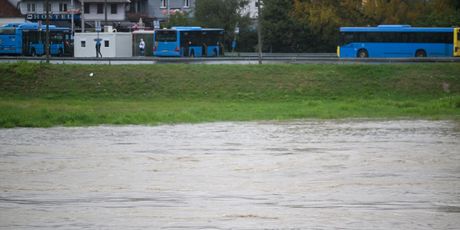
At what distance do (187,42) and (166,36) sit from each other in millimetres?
1630

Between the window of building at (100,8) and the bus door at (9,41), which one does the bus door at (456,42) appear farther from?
the window of building at (100,8)

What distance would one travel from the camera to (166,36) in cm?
6072

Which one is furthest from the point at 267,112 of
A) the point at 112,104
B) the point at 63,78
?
the point at 63,78

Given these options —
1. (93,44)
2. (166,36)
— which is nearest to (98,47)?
(93,44)

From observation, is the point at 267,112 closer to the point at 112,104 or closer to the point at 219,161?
the point at 112,104

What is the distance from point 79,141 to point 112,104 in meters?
12.4

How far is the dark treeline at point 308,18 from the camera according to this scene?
6084 cm

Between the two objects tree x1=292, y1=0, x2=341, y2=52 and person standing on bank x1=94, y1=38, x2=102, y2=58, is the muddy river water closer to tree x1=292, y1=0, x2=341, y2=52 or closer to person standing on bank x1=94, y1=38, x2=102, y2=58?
person standing on bank x1=94, y1=38, x2=102, y2=58

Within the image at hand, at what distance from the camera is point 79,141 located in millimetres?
24953

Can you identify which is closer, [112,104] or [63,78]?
[112,104]

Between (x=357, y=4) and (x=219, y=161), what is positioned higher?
(x=357, y=4)

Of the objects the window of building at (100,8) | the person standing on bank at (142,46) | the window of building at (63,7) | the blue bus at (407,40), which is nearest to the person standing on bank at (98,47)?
the person standing on bank at (142,46)

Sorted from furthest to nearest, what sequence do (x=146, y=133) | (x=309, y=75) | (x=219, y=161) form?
(x=309, y=75) < (x=146, y=133) < (x=219, y=161)

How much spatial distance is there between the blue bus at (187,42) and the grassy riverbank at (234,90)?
1686 centimetres
